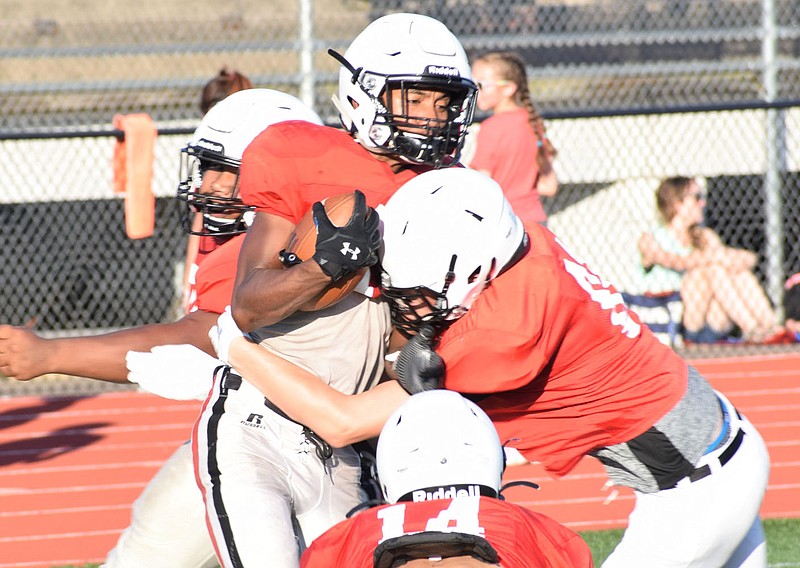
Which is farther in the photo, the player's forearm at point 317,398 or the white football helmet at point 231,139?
the white football helmet at point 231,139

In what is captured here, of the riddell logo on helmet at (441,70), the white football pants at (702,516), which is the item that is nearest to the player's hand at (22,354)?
the riddell logo on helmet at (441,70)

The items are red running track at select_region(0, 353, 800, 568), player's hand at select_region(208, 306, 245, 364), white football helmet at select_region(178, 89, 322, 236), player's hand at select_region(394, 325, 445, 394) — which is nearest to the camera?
player's hand at select_region(394, 325, 445, 394)

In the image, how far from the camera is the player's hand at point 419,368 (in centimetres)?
260

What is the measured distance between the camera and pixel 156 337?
10.8 ft

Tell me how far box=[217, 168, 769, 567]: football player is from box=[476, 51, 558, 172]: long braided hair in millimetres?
4275

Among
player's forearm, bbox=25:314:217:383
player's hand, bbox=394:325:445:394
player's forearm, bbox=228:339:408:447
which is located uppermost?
player's hand, bbox=394:325:445:394

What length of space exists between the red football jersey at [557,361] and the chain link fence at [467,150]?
18.2 feet

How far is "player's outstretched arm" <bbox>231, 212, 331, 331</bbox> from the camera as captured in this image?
8.42 ft

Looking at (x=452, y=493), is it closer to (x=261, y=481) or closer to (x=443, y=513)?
(x=443, y=513)

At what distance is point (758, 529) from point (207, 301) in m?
1.69

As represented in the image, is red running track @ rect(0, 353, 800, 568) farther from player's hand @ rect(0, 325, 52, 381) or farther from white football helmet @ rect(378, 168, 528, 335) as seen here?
player's hand @ rect(0, 325, 52, 381)

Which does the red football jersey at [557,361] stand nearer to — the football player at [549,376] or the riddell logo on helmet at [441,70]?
the football player at [549,376]

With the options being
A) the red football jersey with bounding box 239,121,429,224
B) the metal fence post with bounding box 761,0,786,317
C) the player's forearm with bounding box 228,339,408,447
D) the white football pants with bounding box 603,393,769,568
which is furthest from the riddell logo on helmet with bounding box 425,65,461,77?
the metal fence post with bounding box 761,0,786,317

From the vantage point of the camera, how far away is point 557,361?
2779mm
